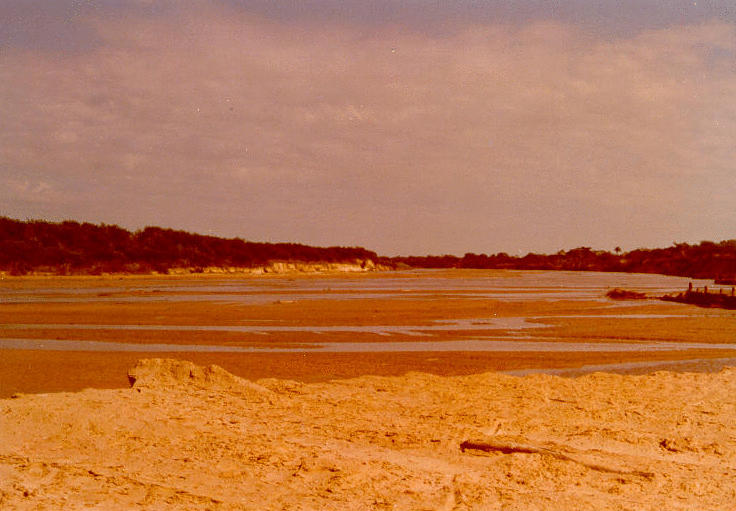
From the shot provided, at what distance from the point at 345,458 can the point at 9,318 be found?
2266cm

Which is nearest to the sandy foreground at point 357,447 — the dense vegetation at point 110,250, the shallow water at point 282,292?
the shallow water at point 282,292

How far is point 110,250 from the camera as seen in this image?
78.8 metres

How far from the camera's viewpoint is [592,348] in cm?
1808

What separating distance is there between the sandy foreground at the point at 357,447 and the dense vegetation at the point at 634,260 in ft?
242

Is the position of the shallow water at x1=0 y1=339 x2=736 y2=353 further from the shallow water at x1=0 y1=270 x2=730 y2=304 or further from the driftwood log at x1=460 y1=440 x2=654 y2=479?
the shallow water at x1=0 y1=270 x2=730 y2=304

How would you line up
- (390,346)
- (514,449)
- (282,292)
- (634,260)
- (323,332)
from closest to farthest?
(514,449), (390,346), (323,332), (282,292), (634,260)

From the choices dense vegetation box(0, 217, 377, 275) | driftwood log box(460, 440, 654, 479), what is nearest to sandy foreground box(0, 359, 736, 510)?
driftwood log box(460, 440, 654, 479)

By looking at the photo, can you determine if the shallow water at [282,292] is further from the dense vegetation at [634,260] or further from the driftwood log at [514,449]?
the dense vegetation at [634,260]

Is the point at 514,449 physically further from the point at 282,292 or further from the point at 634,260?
the point at 634,260

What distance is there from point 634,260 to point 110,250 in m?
105

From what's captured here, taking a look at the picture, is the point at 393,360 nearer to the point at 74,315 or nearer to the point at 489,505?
the point at 489,505

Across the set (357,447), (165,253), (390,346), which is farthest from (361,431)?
(165,253)

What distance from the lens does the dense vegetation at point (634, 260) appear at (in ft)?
303

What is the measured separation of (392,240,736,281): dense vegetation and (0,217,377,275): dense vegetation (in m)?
63.7
